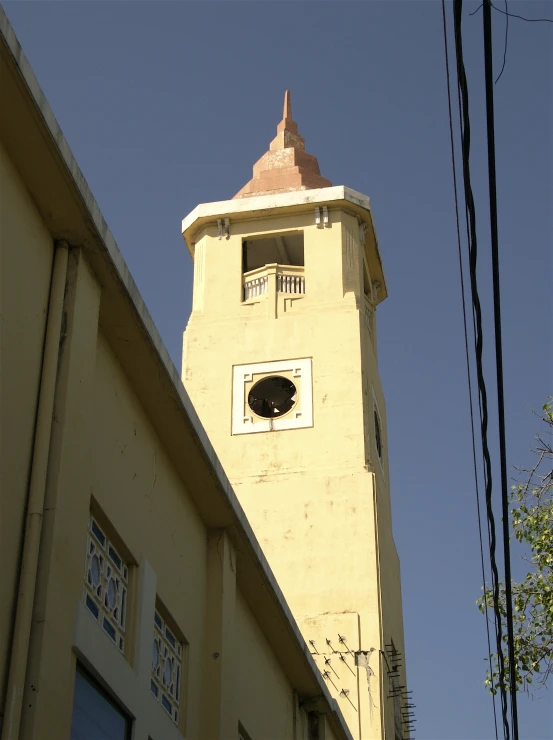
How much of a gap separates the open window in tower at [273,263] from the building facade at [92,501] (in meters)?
14.1

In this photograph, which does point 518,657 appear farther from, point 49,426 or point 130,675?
point 49,426

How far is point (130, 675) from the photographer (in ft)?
28.3

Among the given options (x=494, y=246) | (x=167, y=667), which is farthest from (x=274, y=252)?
(x=494, y=246)

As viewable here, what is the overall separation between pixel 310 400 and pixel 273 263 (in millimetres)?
4272

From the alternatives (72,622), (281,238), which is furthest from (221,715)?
(281,238)

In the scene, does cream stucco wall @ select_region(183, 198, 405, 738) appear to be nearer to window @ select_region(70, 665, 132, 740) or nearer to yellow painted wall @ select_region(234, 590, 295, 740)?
yellow painted wall @ select_region(234, 590, 295, 740)

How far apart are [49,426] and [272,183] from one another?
67.3ft

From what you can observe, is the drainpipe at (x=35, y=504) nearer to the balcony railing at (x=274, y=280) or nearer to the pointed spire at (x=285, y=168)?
the balcony railing at (x=274, y=280)

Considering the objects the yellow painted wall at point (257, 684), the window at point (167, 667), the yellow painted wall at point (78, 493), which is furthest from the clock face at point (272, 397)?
the window at point (167, 667)

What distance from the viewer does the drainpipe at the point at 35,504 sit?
6.62m

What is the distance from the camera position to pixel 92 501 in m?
8.45

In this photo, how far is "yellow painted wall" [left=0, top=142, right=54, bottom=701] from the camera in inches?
276

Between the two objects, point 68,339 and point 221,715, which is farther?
point 221,715

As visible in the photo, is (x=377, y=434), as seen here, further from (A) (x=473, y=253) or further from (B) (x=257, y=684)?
(A) (x=473, y=253)
